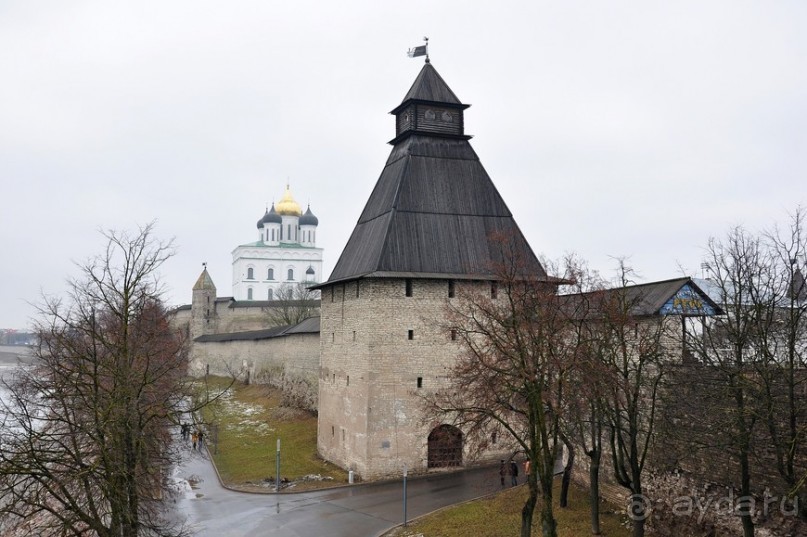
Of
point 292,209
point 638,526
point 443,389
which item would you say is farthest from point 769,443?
point 292,209

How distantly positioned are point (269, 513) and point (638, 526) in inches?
424

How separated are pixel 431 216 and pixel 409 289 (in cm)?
319

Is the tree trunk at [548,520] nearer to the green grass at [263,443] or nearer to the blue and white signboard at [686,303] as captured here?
the blue and white signboard at [686,303]

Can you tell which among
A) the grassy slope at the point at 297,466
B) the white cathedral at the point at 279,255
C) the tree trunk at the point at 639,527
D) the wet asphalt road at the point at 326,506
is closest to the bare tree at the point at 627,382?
the tree trunk at the point at 639,527

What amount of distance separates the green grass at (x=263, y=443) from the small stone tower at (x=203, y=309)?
30.7 meters

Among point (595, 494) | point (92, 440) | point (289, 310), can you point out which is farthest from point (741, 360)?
point (289, 310)

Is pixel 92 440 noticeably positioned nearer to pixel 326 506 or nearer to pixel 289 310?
pixel 326 506

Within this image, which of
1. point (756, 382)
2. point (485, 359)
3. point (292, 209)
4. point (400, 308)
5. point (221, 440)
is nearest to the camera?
point (756, 382)

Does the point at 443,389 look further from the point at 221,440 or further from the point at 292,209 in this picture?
the point at 292,209

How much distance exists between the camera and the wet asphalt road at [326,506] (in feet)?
62.6

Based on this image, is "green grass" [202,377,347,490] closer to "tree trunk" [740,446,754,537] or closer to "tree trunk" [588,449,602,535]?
"tree trunk" [588,449,602,535]

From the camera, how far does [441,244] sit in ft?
85.7

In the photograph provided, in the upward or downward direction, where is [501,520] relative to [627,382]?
downward

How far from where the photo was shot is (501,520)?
1894 cm
